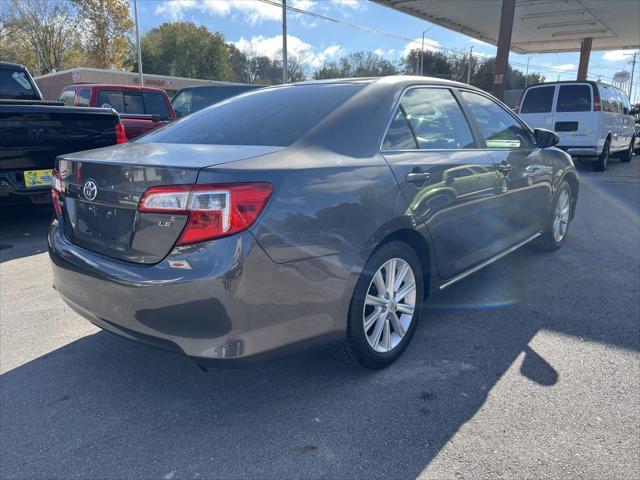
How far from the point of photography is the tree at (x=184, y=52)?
2370 inches

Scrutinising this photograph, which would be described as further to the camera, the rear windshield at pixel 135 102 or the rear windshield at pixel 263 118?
the rear windshield at pixel 135 102

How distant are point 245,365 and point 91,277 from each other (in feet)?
2.92

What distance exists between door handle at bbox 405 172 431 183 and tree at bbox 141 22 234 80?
63369 mm

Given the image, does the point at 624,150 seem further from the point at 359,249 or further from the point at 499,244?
the point at 359,249

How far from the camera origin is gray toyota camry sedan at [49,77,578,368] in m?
2.12

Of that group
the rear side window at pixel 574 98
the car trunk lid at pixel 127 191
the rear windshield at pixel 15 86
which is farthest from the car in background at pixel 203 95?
the car trunk lid at pixel 127 191

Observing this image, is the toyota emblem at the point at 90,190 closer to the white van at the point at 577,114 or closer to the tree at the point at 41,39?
the white van at the point at 577,114

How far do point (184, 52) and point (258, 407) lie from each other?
64620 millimetres

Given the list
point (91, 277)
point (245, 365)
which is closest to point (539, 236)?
point (245, 365)

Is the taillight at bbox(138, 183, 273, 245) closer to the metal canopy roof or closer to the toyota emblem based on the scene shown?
the toyota emblem

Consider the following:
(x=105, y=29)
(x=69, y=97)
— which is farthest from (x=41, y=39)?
(x=69, y=97)

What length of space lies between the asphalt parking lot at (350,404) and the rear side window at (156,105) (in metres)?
7.90

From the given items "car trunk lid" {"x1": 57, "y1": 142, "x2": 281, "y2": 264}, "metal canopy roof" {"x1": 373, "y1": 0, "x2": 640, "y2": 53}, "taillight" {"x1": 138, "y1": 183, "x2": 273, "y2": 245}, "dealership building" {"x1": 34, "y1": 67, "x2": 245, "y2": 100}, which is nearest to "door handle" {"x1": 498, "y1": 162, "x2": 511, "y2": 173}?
"car trunk lid" {"x1": 57, "y1": 142, "x2": 281, "y2": 264}

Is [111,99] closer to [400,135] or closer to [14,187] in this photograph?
[14,187]
